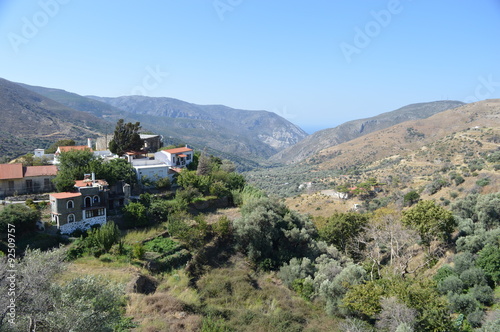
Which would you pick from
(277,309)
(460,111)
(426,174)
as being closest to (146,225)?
(277,309)

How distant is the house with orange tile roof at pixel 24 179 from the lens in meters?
22.6

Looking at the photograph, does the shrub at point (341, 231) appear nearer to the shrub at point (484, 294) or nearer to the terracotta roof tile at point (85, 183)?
the shrub at point (484, 294)

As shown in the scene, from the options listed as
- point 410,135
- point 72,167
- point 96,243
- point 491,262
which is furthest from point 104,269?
point 410,135

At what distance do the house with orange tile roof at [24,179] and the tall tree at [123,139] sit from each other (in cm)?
697

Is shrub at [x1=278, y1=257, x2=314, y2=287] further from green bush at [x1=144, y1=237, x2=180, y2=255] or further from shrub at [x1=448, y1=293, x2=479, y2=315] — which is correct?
shrub at [x1=448, y1=293, x2=479, y2=315]

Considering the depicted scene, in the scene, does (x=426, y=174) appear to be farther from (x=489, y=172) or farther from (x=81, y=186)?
(x=81, y=186)

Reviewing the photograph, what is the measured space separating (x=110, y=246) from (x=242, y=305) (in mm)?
8347

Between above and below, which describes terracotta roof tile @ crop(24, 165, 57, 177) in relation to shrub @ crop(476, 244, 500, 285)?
above

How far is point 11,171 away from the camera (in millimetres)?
22969

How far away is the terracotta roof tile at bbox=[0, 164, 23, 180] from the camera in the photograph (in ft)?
74.0

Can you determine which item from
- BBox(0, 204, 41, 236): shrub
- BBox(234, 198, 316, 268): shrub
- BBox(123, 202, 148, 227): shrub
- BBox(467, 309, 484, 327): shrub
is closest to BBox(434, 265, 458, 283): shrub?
BBox(467, 309, 484, 327): shrub

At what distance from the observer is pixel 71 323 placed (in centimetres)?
778

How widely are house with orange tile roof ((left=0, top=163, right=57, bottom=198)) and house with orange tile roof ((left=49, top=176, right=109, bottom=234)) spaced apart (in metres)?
4.22

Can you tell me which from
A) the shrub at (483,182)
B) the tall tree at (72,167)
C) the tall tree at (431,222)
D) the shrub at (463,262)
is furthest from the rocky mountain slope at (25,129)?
the shrub at (483,182)
